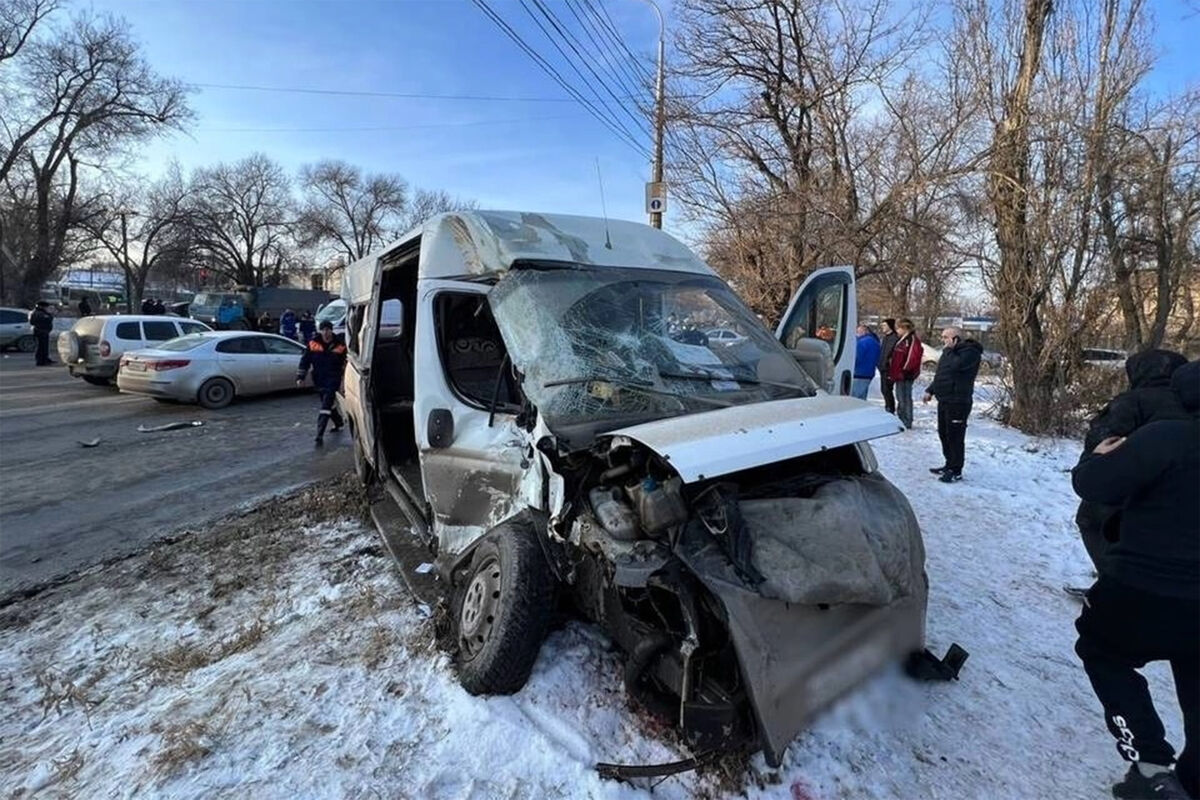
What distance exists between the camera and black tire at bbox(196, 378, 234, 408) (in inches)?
456

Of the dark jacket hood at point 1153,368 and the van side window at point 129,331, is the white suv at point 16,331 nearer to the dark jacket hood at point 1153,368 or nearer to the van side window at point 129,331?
the van side window at point 129,331

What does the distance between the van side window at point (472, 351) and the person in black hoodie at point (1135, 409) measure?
2751 millimetres

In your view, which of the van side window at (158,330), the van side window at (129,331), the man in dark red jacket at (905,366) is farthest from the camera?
the van side window at (158,330)

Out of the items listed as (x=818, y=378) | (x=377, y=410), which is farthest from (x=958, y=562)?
(x=377, y=410)

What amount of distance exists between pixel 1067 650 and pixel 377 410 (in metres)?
4.91

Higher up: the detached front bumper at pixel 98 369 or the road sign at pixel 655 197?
the road sign at pixel 655 197

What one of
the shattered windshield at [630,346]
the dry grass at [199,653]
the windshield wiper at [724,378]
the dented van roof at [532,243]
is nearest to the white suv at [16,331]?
the dry grass at [199,653]

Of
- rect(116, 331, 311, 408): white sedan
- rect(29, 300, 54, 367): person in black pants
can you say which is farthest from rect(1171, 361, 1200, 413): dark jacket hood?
rect(29, 300, 54, 367): person in black pants

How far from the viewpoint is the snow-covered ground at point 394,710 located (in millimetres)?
2439

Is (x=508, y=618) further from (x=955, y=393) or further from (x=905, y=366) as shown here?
(x=905, y=366)

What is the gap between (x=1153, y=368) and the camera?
2711 mm

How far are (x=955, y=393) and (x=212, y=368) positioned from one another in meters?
12.2

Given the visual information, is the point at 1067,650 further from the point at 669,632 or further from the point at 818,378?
the point at 669,632

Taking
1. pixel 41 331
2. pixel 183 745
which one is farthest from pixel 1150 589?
pixel 41 331
